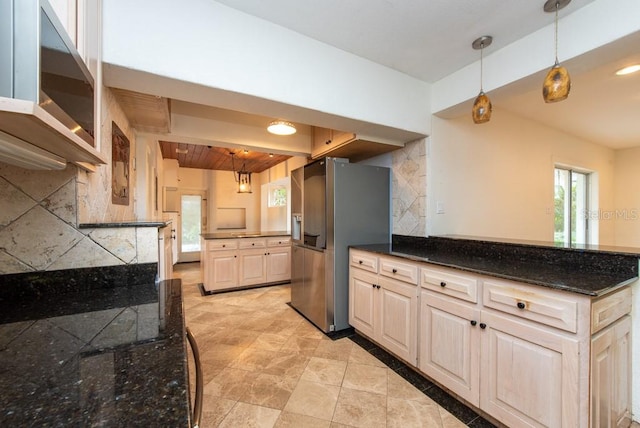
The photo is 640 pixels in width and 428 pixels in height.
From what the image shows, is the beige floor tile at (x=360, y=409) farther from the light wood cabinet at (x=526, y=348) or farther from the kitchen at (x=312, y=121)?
the kitchen at (x=312, y=121)

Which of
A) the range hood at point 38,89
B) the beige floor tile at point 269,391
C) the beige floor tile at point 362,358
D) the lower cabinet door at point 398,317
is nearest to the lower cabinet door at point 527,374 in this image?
the lower cabinet door at point 398,317

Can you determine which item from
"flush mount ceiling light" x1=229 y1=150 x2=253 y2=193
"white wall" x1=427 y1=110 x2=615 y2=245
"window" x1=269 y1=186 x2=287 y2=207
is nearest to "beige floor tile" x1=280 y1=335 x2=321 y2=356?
"white wall" x1=427 y1=110 x2=615 y2=245

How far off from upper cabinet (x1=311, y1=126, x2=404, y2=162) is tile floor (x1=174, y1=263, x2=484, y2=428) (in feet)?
6.16

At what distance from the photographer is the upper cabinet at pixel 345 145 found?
2.57 m

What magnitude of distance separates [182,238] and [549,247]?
21.6ft

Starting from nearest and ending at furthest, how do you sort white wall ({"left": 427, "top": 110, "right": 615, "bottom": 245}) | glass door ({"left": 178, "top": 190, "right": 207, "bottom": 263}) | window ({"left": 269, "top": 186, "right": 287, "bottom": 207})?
white wall ({"left": 427, "top": 110, "right": 615, "bottom": 245}), window ({"left": 269, "top": 186, "right": 287, "bottom": 207}), glass door ({"left": 178, "top": 190, "right": 207, "bottom": 263})

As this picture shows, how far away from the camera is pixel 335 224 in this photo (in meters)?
2.54

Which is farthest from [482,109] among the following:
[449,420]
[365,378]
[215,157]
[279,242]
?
[215,157]

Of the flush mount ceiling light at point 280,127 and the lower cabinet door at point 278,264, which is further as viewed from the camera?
the lower cabinet door at point 278,264

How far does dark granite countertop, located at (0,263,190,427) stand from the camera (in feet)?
1.53

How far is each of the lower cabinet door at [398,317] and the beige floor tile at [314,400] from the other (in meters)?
0.56

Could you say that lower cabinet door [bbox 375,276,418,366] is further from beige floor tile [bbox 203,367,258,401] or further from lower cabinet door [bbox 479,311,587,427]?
beige floor tile [bbox 203,367,258,401]

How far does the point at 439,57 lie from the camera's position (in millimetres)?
2062

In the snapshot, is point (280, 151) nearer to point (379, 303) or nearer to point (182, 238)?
point (379, 303)
